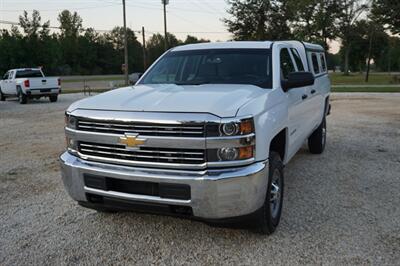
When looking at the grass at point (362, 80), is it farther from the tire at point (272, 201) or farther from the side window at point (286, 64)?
the tire at point (272, 201)

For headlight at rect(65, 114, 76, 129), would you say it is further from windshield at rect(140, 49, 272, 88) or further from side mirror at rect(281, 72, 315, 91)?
side mirror at rect(281, 72, 315, 91)

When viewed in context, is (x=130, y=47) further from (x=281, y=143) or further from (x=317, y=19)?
(x=281, y=143)

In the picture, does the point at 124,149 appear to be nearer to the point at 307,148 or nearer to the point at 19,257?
the point at 19,257

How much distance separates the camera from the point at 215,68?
469cm

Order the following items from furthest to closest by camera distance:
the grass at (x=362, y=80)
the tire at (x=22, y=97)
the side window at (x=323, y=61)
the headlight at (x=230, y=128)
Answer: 1. the grass at (x=362, y=80)
2. the tire at (x=22, y=97)
3. the side window at (x=323, y=61)
4. the headlight at (x=230, y=128)

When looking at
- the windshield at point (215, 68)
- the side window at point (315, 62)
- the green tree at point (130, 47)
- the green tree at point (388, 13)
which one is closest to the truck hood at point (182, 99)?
the windshield at point (215, 68)

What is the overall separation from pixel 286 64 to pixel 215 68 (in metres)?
0.92

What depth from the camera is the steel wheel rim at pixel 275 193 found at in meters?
3.87

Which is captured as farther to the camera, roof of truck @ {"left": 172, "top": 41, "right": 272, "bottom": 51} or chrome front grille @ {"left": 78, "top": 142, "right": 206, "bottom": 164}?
roof of truck @ {"left": 172, "top": 41, "right": 272, "bottom": 51}

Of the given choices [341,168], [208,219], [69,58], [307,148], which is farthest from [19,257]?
[69,58]

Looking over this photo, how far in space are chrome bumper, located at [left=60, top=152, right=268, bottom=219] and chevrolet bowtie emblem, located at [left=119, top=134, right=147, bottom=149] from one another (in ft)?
0.65

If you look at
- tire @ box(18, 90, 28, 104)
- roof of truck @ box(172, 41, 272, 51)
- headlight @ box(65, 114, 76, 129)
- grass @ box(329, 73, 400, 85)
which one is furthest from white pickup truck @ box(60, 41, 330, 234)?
grass @ box(329, 73, 400, 85)

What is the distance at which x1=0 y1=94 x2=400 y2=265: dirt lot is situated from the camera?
136 inches

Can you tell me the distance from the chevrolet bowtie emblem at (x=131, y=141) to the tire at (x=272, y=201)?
117 cm
